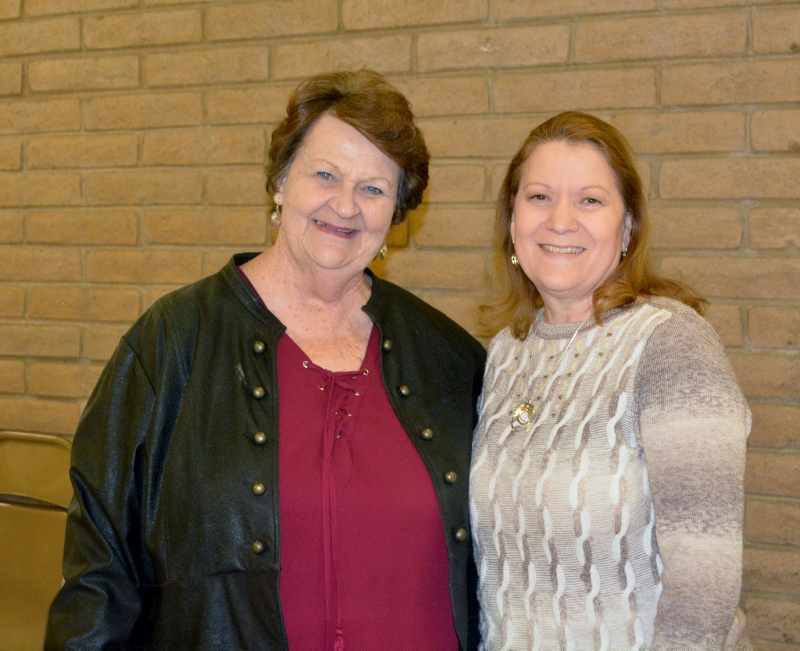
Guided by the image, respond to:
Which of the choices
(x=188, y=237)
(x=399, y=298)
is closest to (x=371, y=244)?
(x=399, y=298)

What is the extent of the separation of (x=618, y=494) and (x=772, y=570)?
1.16 metres

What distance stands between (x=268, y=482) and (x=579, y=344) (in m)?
0.68

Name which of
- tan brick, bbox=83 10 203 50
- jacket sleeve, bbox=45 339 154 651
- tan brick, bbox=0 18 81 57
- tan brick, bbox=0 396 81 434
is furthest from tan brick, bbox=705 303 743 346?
tan brick, bbox=0 18 81 57

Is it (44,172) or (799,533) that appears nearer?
(799,533)

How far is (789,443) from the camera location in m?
2.46

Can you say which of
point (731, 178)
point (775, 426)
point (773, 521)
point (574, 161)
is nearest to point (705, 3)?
point (731, 178)

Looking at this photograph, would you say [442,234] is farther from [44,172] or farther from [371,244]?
[44,172]

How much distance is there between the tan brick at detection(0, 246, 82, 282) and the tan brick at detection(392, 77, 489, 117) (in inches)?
53.3

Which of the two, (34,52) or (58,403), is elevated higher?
(34,52)

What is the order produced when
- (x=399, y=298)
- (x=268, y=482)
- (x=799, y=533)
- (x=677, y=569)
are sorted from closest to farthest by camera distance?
(x=677, y=569)
(x=268, y=482)
(x=399, y=298)
(x=799, y=533)

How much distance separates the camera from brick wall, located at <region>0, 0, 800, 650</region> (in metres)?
2.46

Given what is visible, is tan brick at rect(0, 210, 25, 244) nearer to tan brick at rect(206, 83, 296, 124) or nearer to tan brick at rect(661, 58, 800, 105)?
tan brick at rect(206, 83, 296, 124)

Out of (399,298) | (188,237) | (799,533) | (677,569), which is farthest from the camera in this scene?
(188,237)

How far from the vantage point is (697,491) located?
1.46m
